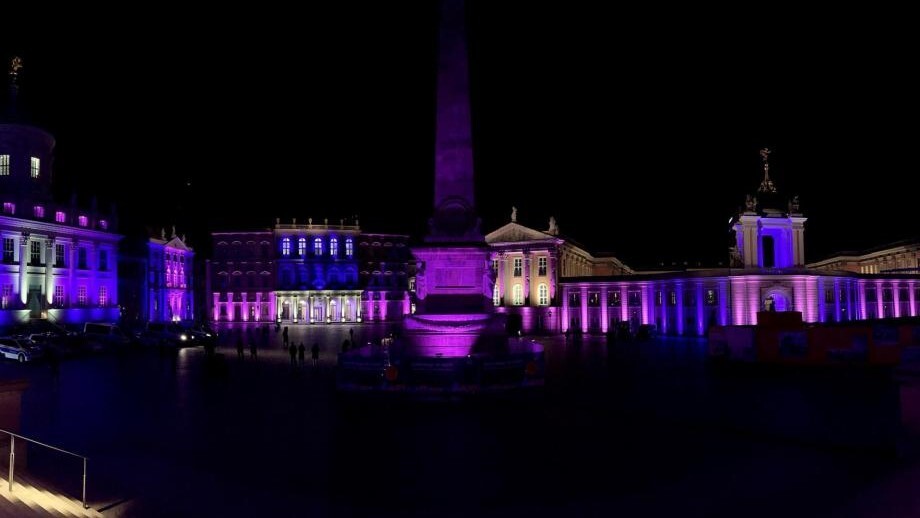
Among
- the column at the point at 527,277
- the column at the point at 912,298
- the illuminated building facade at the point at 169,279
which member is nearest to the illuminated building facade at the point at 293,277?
the illuminated building facade at the point at 169,279

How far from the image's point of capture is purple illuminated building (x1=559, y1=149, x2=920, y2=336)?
5500 centimetres

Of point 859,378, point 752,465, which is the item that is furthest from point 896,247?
point 752,465

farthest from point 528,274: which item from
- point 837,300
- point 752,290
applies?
point 837,300

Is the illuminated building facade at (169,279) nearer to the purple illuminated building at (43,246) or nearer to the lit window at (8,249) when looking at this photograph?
the purple illuminated building at (43,246)

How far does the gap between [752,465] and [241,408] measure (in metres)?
12.4

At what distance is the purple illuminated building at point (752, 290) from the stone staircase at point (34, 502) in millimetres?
53221

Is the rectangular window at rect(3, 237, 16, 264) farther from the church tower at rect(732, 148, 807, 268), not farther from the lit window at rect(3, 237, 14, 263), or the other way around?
the church tower at rect(732, 148, 807, 268)

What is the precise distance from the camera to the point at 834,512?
24.8 feet

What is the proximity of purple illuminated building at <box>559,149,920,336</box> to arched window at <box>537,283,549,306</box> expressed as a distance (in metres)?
1.97

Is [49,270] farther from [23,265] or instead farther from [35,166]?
[35,166]

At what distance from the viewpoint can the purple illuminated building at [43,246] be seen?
47500 mm

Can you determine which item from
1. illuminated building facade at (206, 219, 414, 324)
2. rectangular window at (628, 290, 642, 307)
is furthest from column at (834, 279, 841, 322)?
illuminated building facade at (206, 219, 414, 324)

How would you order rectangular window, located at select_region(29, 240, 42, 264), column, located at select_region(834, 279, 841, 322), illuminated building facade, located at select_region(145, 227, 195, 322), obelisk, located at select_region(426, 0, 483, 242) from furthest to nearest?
illuminated building facade, located at select_region(145, 227, 195, 322)
column, located at select_region(834, 279, 841, 322)
rectangular window, located at select_region(29, 240, 42, 264)
obelisk, located at select_region(426, 0, 483, 242)

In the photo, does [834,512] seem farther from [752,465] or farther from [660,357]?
[660,357]
